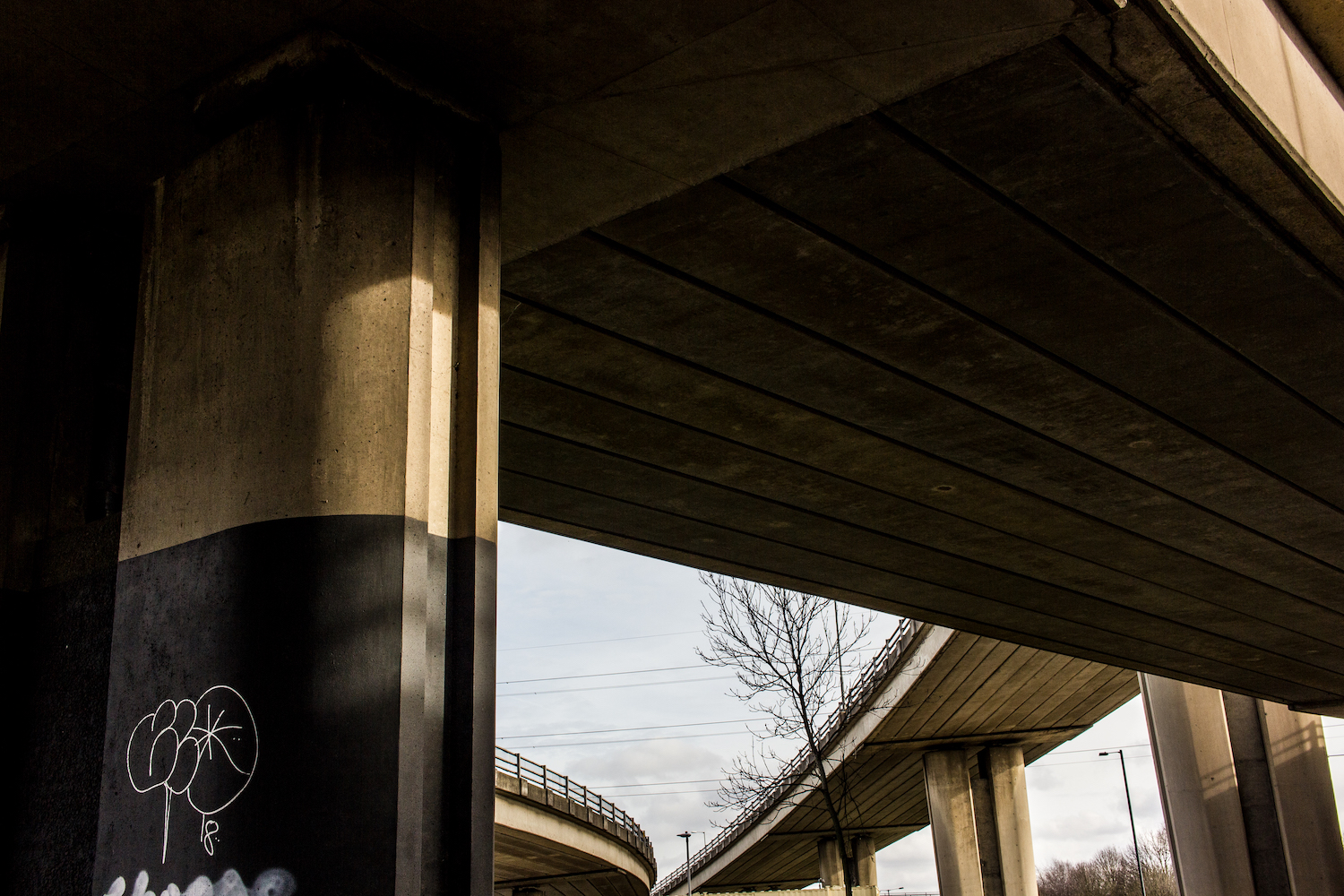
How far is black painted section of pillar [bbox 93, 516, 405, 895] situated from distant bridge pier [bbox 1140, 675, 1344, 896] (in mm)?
23221

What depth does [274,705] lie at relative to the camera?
365 centimetres

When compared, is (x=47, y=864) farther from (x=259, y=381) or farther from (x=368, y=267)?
(x=368, y=267)

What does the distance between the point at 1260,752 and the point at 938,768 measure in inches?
597

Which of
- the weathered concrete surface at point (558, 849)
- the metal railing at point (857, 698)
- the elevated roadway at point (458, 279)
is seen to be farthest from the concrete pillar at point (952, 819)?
the elevated roadway at point (458, 279)

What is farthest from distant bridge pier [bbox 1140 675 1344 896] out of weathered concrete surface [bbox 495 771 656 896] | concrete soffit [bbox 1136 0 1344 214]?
concrete soffit [bbox 1136 0 1344 214]

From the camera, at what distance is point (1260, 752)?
81.1 feet

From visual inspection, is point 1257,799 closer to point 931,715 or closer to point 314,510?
point 931,715

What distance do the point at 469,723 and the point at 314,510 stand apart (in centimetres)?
86

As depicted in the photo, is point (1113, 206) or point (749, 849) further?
point (749, 849)

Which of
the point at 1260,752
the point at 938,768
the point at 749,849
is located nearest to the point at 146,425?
the point at 1260,752

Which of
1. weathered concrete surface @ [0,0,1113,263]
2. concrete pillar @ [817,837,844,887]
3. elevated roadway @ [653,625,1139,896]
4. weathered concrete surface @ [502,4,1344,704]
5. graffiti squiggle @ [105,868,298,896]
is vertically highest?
elevated roadway @ [653,625,1139,896]

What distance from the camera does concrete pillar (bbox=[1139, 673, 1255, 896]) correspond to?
2353 centimetres

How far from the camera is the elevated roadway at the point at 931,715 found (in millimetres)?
30188

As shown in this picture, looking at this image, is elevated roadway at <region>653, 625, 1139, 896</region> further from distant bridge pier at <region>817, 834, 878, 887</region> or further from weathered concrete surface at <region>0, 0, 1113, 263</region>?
weathered concrete surface at <region>0, 0, 1113, 263</region>
